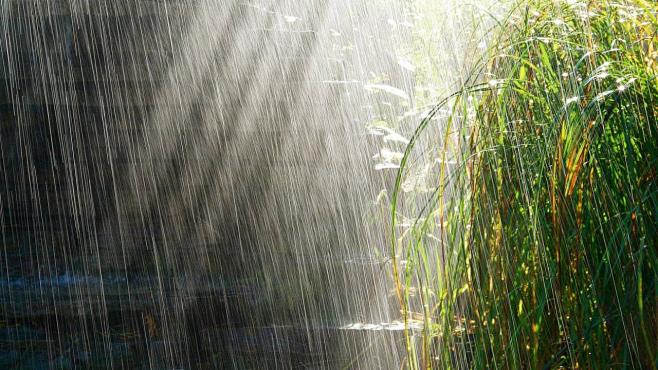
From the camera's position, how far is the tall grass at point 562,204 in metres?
1.47

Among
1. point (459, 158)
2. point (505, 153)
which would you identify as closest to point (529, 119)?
point (505, 153)

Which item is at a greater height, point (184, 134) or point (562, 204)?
point (184, 134)

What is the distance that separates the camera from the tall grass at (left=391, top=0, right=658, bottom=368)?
4.82ft

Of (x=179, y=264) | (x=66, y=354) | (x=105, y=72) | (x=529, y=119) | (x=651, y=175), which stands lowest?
(x=66, y=354)

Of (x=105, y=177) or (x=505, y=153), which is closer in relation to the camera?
(x=505, y=153)

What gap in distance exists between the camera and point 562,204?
1543mm

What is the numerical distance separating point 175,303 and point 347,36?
2539mm

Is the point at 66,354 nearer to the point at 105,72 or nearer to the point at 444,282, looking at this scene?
the point at 105,72

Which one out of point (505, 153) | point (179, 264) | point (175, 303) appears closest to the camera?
point (505, 153)

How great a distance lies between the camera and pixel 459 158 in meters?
1.89

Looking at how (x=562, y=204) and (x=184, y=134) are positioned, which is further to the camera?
(x=184, y=134)

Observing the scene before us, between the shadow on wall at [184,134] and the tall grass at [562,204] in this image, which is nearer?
the tall grass at [562,204]

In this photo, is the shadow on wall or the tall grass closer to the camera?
the tall grass

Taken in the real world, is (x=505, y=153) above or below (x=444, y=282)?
above
